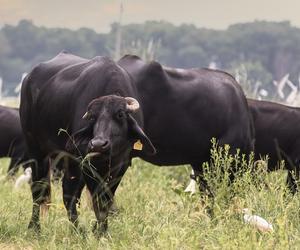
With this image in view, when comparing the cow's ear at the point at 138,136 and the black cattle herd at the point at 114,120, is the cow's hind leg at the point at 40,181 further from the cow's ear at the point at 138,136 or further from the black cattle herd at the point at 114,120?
the cow's ear at the point at 138,136

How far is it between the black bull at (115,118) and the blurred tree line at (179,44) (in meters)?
52.1

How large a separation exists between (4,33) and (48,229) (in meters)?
78.0

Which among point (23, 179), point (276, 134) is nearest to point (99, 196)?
point (276, 134)

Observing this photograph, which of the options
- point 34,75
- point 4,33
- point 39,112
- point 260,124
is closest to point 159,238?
point 39,112

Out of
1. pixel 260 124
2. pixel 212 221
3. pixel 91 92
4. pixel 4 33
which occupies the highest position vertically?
pixel 91 92

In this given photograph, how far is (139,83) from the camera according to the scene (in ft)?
28.2

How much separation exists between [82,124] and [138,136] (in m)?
0.51

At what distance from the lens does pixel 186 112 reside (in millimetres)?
8852

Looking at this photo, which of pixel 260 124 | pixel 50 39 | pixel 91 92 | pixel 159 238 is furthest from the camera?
pixel 50 39

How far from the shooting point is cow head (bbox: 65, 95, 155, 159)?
6961mm

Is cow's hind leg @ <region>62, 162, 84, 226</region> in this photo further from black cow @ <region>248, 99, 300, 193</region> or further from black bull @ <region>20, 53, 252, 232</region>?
black cow @ <region>248, 99, 300, 193</region>

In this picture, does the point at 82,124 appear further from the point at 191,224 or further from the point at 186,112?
the point at 186,112

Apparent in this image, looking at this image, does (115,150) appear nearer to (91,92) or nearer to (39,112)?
(91,92)

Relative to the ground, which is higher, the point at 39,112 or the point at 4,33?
the point at 39,112
